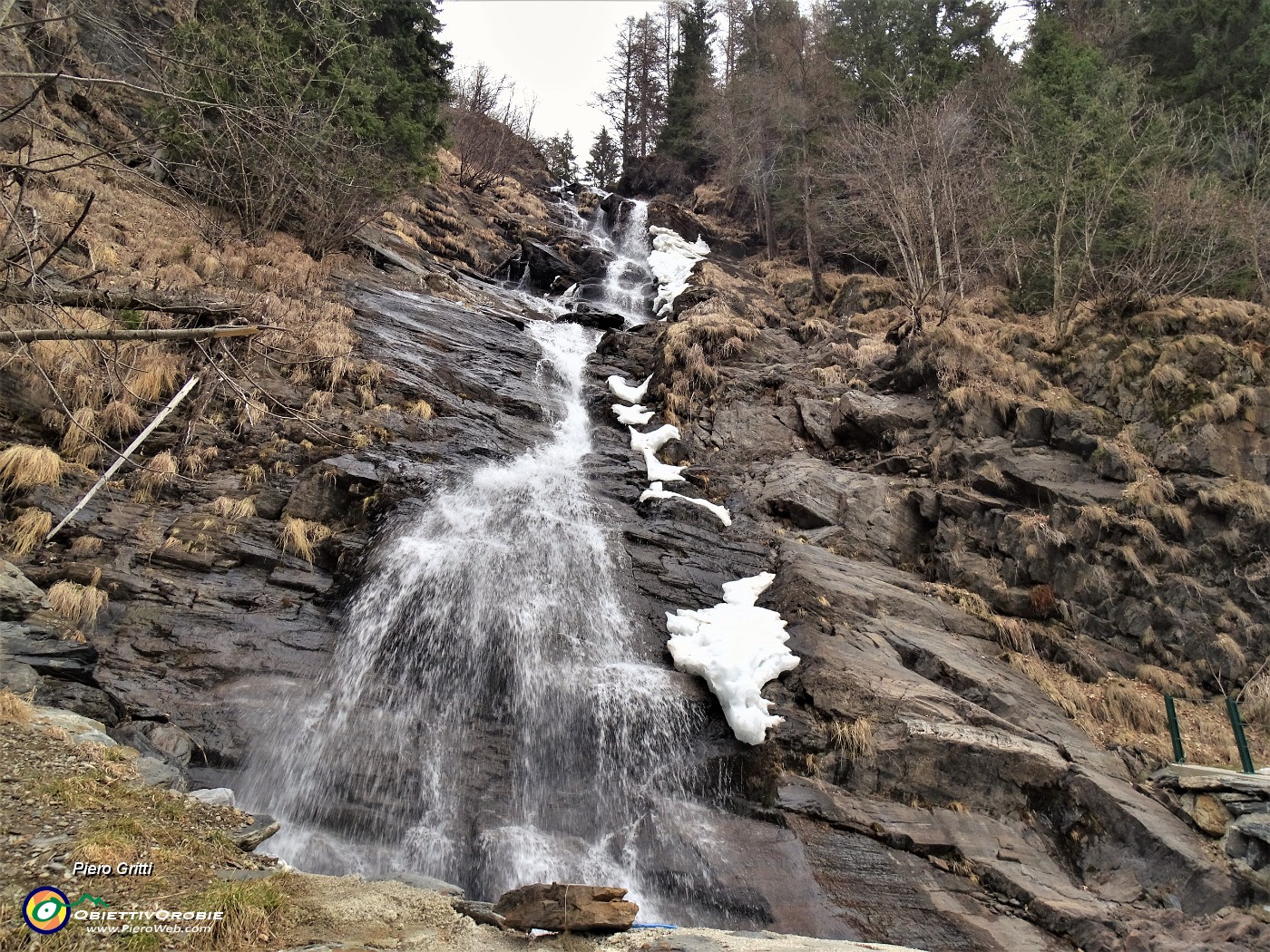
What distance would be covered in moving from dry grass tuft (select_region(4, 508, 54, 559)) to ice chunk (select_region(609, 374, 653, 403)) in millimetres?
10004

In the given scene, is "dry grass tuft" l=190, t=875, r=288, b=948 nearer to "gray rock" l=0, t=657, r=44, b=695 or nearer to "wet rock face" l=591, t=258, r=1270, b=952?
"gray rock" l=0, t=657, r=44, b=695

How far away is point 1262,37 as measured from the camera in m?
14.6

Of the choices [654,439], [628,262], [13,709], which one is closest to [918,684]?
[654,439]

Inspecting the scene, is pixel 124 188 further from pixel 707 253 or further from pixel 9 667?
pixel 707 253

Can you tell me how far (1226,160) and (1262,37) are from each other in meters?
2.64

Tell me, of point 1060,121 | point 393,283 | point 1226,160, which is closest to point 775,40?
point 1060,121

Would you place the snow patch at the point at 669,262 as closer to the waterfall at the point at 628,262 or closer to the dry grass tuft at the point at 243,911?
the waterfall at the point at 628,262

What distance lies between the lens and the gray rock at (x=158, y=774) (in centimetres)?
475

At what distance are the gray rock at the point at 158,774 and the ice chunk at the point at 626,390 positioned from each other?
11.0m

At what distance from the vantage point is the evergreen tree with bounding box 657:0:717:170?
105 ft

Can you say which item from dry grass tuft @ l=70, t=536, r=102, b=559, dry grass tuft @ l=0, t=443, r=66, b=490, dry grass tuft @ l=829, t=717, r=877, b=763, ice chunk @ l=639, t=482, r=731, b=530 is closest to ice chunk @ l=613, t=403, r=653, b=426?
ice chunk @ l=639, t=482, r=731, b=530

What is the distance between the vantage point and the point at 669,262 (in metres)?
24.0

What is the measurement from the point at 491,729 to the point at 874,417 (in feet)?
30.8

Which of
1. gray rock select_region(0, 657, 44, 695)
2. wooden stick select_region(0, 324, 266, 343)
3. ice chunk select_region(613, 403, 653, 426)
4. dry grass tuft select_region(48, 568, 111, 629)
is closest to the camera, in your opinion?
wooden stick select_region(0, 324, 266, 343)
